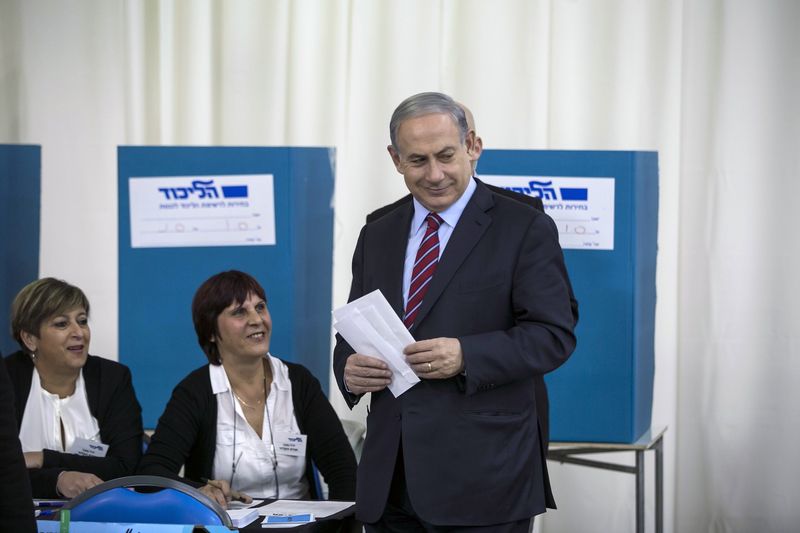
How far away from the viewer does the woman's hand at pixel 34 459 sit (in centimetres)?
310

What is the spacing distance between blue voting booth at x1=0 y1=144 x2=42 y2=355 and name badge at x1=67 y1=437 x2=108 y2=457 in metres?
1.11

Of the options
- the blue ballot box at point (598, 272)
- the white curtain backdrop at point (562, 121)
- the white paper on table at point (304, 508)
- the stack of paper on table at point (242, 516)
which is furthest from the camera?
the white curtain backdrop at point (562, 121)

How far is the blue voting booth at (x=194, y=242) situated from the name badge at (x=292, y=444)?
46 cm

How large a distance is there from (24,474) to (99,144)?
3.96m

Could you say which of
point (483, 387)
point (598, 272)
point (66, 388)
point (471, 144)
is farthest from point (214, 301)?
point (483, 387)

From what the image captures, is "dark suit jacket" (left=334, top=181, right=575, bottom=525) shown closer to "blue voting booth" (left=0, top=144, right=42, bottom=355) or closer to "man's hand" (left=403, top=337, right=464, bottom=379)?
"man's hand" (left=403, top=337, right=464, bottom=379)

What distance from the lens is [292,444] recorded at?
310cm

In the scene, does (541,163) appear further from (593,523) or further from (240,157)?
(593,523)

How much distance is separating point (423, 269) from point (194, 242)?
185cm

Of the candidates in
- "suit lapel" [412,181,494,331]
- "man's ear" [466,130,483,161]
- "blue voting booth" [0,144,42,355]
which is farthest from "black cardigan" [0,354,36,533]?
"blue voting booth" [0,144,42,355]

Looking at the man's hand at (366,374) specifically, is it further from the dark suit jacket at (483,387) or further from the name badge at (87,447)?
the name badge at (87,447)

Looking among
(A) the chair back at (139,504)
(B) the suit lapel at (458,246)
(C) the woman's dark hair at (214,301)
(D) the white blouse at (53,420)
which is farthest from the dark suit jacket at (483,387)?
(D) the white blouse at (53,420)

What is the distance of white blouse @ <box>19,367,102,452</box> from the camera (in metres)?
3.25

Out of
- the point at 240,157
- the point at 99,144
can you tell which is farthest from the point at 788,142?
the point at 99,144
